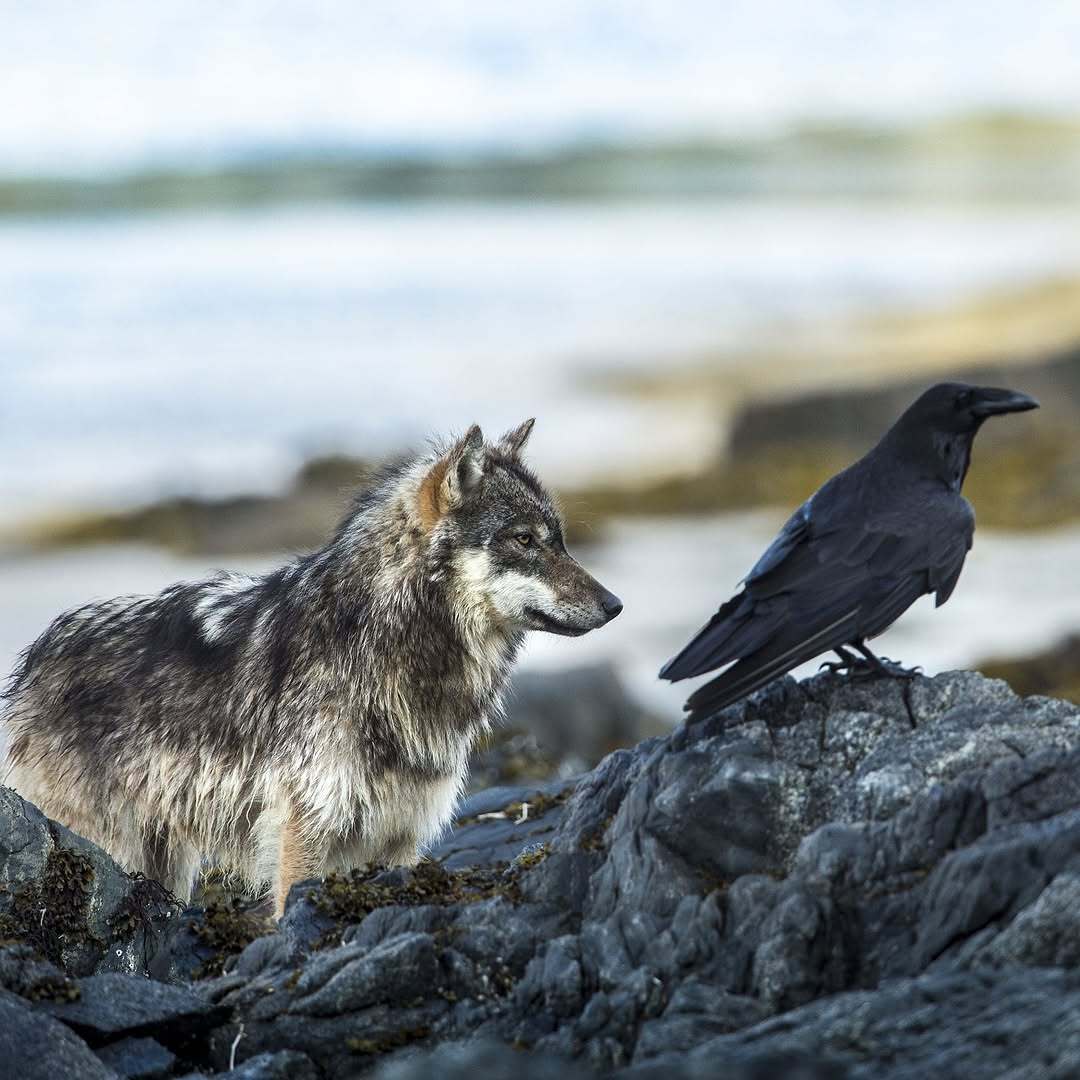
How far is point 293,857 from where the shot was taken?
36.4 ft

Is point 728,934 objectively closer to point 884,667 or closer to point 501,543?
point 884,667

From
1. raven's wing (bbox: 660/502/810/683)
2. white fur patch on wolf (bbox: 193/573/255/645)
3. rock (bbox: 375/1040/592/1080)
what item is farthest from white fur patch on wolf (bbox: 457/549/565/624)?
rock (bbox: 375/1040/592/1080)

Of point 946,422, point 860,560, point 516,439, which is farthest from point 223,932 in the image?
point 946,422

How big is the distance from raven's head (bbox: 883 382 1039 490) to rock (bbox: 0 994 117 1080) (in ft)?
16.1

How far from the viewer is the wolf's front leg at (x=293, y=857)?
11.0 m

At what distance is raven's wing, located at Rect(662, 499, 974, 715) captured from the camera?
8.27m

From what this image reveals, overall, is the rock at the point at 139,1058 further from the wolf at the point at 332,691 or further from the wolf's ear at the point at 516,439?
the wolf's ear at the point at 516,439

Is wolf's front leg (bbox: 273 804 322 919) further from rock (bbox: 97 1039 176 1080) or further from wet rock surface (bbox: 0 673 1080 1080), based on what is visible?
rock (bbox: 97 1039 176 1080)

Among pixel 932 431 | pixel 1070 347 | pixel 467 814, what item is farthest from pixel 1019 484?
pixel 932 431

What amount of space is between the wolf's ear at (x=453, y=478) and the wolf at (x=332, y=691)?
0.5 inches

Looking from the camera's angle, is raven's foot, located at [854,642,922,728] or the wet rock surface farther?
raven's foot, located at [854,642,922,728]

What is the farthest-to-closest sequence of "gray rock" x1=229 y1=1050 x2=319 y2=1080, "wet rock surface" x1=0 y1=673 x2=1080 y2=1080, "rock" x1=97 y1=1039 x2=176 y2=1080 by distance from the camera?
1. "rock" x1=97 y1=1039 x2=176 y2=1080
2. "gray rock" x1=229 y1=1050 x2=319 y2=1080
3. "wet rock surface" x1=0 y1=673 x2=1080 y2=1080

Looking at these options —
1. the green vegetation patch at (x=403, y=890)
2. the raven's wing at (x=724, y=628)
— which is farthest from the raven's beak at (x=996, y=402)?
the green vegetation patch at (x=403, y=890)

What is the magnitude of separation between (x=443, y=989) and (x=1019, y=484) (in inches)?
1400
